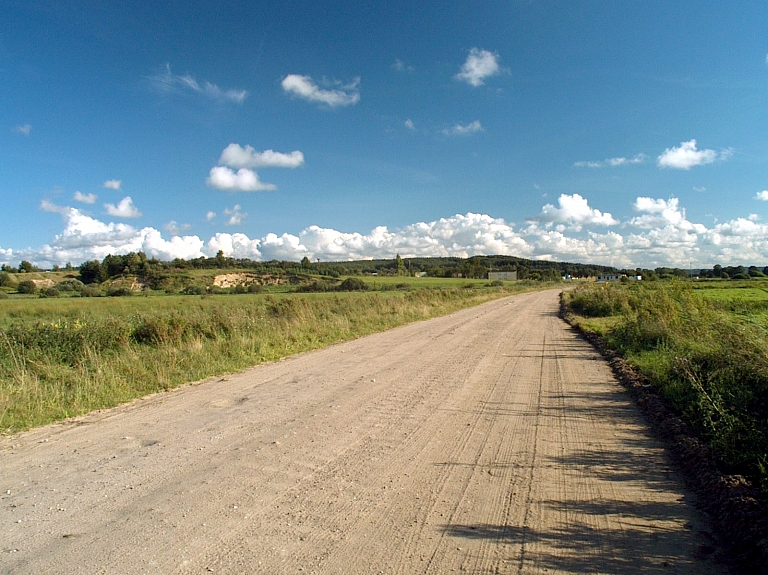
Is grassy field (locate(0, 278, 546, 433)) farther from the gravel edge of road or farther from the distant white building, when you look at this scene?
the distant white building

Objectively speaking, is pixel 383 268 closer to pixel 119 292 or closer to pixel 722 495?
pixel 119 292

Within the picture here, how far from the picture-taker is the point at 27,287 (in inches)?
2687

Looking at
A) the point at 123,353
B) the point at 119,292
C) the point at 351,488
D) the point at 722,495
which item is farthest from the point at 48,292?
the point at 722,495

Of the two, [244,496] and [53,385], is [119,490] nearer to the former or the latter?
[244,496]

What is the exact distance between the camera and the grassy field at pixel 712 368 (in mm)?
4961

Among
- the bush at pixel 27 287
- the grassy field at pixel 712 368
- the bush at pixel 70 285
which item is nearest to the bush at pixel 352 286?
the bush at pixel 70 285

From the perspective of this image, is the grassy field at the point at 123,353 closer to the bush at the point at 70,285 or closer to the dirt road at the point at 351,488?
the dirt road at the point at 351,488

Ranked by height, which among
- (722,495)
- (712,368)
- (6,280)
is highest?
(712,368)

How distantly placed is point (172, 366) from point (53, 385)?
226 cm

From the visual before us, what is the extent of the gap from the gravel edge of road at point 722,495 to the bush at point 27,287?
81.8m

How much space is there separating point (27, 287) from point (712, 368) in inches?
3313

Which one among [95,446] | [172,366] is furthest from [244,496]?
[172,366]

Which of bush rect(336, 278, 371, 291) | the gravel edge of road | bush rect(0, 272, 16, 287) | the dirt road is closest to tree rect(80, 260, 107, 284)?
bush rect(0, 272, 16, 287)

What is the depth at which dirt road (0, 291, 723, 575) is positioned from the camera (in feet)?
10.7
